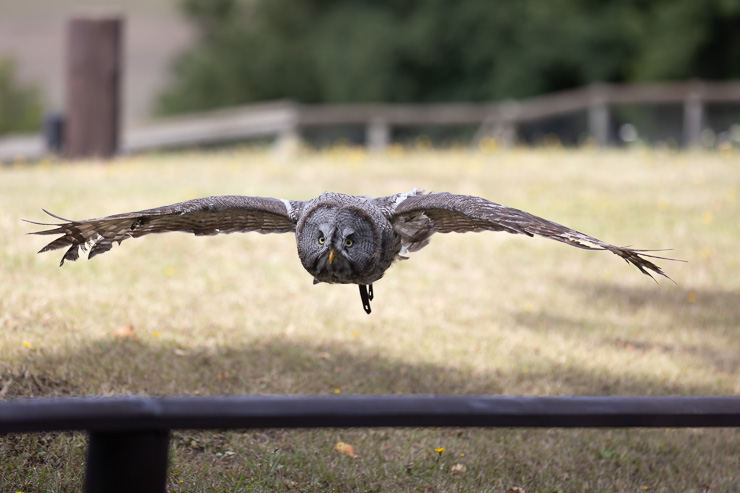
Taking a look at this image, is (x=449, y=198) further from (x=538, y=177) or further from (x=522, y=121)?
(x=522, y=121)

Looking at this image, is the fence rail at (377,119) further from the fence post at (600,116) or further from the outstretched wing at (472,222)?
the outstretched wing at (472,222)

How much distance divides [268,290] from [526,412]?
4.51 m

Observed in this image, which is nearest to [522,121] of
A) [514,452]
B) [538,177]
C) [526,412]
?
[538,177]

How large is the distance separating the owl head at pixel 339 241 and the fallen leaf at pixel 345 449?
39.0 inches

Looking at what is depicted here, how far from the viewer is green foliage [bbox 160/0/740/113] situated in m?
23.1

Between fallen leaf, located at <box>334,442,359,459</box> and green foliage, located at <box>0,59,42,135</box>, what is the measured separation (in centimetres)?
3680

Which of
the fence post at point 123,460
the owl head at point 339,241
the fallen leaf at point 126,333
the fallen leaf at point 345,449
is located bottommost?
the fallen leaf at point 345,449

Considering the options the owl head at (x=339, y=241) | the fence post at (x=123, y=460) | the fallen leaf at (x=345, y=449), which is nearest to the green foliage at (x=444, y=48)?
the owl head at (x=339, y=241)

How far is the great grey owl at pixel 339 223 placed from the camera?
443 cm

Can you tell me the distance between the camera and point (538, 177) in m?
12.3

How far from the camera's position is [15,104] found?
4034cm

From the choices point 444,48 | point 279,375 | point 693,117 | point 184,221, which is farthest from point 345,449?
point 444,48

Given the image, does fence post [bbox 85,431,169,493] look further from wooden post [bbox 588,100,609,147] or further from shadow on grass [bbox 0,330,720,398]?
wooden post [bbox 588,100,609,147]

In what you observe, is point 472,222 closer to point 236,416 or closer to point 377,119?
point 236,416
